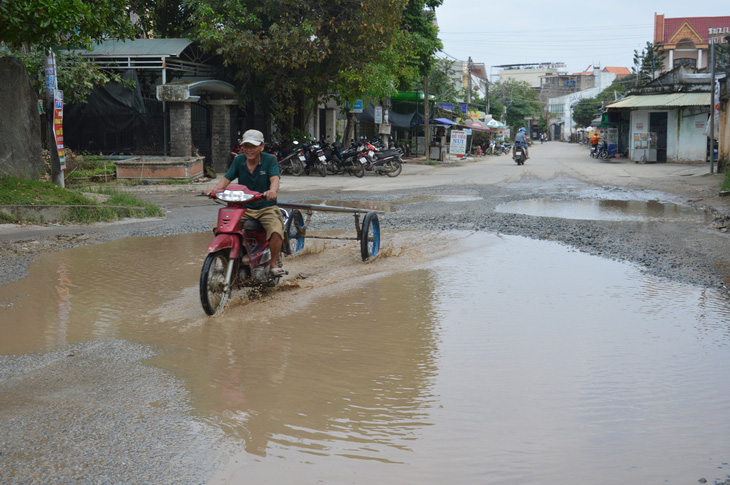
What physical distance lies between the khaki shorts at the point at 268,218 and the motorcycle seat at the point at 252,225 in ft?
0.11

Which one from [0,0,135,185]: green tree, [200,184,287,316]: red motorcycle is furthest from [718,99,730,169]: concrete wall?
[200,184,287,316]: red motorcycle

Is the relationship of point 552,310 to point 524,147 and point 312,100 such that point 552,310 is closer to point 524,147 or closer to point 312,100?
point 312,100

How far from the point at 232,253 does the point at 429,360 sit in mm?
2034

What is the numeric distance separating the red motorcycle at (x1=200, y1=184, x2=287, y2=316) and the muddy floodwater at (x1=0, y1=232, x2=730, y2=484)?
22 cm

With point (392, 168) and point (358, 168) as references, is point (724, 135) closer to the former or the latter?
point (392, 168)

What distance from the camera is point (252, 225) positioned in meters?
6.32

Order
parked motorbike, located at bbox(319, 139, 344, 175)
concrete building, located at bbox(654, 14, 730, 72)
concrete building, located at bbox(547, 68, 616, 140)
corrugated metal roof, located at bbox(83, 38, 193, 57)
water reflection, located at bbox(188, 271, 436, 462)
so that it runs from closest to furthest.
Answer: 1. water reflection, located at bbox(188, 271, 436, 462)
2. corrugated metal roof, located at bbox(83, 38, 193, 57)
3. parked motorbike, located at bbox(319, 139, 344, 175)
4. concrete building, located at bbox(654, 14, 730, 72)
5. concrete building, located at bbox(547, 68, 616, 140)

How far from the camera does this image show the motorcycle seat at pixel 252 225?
20.6ft

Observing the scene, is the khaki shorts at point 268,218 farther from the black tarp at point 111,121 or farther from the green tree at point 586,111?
the green tree at point 586,111

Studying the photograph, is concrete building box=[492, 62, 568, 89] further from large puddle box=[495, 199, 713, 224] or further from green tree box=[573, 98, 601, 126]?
large puddle box=[495, 199, 713, 224]

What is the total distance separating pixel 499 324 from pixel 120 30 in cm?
976

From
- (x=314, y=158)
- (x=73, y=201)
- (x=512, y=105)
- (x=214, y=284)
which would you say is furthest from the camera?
(x=512, y=105)

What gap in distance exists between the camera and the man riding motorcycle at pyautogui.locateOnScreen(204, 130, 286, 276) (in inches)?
250

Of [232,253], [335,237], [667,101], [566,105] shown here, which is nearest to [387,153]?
[667,101]
